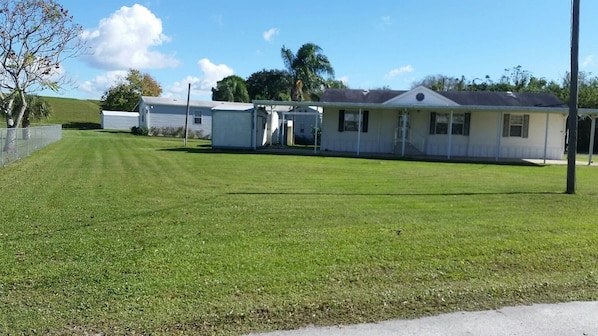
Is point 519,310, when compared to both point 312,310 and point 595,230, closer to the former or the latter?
point 312,310

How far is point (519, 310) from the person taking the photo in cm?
416

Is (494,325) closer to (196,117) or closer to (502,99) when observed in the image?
(502,99)

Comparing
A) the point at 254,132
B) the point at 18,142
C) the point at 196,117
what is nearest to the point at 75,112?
the point at 196,117

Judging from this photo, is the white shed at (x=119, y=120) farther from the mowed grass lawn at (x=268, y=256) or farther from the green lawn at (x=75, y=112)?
the mowed grass lawn at (x=268, y=256)

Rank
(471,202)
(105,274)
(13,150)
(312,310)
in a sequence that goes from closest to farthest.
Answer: (312,310)
(105,274)
(471,202)
(13,150)

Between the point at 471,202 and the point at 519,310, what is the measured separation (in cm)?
554

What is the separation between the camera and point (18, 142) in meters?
16.9

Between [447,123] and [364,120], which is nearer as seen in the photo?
[447,123]

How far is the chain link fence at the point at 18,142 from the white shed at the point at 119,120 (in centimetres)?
3809

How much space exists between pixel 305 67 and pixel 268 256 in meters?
36.6

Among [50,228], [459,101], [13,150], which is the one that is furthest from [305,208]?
[459,101]

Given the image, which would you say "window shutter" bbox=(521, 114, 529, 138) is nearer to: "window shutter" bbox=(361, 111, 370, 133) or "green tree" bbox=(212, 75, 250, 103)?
"window shutter" bbox=(361, 111, 370, 133)

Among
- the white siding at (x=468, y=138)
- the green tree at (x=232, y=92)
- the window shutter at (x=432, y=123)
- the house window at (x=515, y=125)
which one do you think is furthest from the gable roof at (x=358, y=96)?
the green tree at (x=232, y=92)

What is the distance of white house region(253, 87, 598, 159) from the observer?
24.7m
